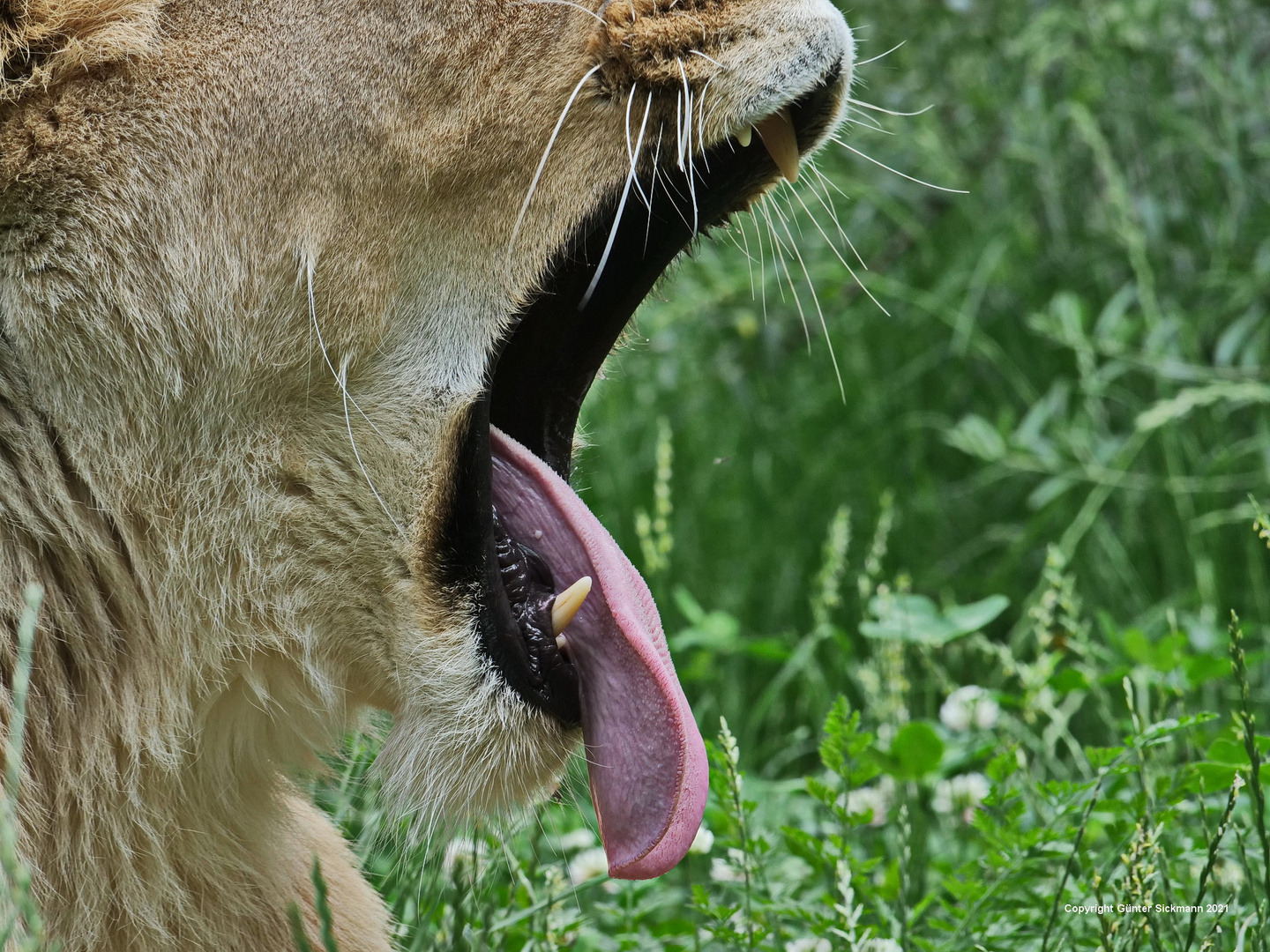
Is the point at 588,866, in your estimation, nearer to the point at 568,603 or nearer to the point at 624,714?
the point at 624,714

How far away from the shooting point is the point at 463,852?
218cm

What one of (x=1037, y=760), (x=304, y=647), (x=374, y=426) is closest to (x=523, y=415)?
(x=374, y=426)

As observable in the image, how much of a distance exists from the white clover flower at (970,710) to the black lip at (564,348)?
2.90 ft

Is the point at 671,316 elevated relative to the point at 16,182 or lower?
lower

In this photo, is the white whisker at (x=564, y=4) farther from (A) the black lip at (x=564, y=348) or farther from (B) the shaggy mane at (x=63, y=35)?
(B) the shaggy mane at (x=63, y=35)

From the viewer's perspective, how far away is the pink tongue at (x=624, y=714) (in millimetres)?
1884

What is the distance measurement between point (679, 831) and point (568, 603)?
0.33m

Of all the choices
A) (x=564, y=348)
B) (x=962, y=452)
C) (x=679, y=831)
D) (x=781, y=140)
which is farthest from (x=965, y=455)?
(x=679, y=831)

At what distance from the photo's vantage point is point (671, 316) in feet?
14.0

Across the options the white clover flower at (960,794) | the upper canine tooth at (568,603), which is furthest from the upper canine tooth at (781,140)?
the white clover flower at (960,794)

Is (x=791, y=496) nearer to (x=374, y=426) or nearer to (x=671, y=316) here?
(x=671, y=316)

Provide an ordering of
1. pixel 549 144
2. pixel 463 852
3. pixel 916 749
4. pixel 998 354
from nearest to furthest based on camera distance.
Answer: pixel 549 144 → pixel 463 852 → pixel 916 749 → pixel 998 354

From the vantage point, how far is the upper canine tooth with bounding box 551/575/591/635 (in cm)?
186

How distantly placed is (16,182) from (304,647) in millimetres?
630
